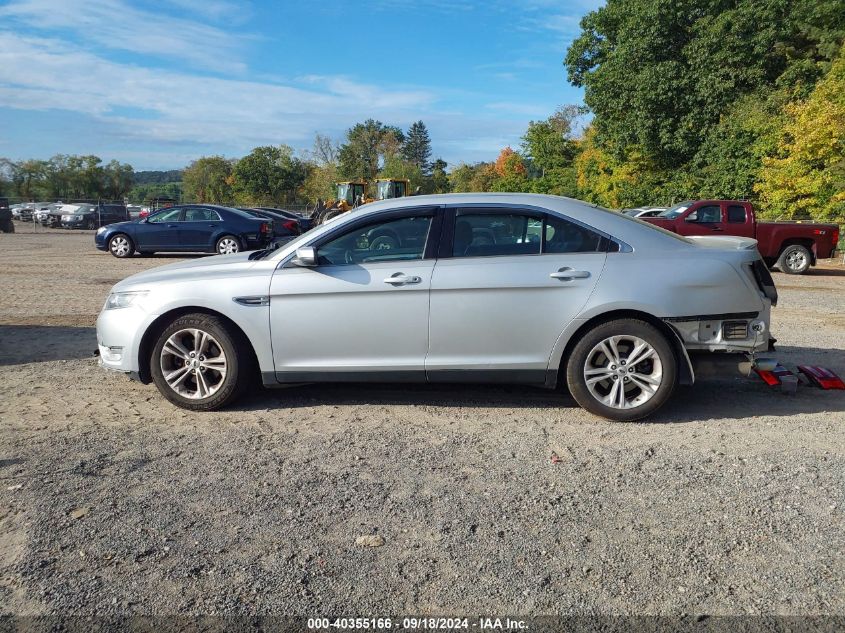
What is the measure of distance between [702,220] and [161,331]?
15.5 m

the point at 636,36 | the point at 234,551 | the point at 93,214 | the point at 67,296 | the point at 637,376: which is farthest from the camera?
the point at 93,214

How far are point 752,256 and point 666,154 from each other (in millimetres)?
34477

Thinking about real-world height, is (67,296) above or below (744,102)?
below

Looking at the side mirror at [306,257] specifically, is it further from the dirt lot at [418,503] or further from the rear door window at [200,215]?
the rear door window at [200,215]

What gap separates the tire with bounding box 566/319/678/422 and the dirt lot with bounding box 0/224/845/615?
0.19 meters

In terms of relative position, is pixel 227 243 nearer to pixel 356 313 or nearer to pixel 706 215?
pixel 706 215

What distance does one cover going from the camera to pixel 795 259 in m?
17.4

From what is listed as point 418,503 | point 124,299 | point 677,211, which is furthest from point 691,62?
point 418,503

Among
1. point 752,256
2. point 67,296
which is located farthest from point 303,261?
point 67,296

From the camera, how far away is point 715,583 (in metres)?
3.18

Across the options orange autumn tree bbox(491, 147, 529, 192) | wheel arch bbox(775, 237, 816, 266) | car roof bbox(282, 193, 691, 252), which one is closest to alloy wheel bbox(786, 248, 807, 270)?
wheel arch bbox(775, 237, 816, 266)

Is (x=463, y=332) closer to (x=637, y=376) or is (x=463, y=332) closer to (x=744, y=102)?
(x=637, y=376)

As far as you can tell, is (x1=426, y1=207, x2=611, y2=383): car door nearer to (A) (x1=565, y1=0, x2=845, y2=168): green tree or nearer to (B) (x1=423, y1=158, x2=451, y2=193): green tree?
→ (A) (x1=565, y1=0, x2=845, y2=168): green tree

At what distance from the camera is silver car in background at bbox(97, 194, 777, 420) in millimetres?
5262
